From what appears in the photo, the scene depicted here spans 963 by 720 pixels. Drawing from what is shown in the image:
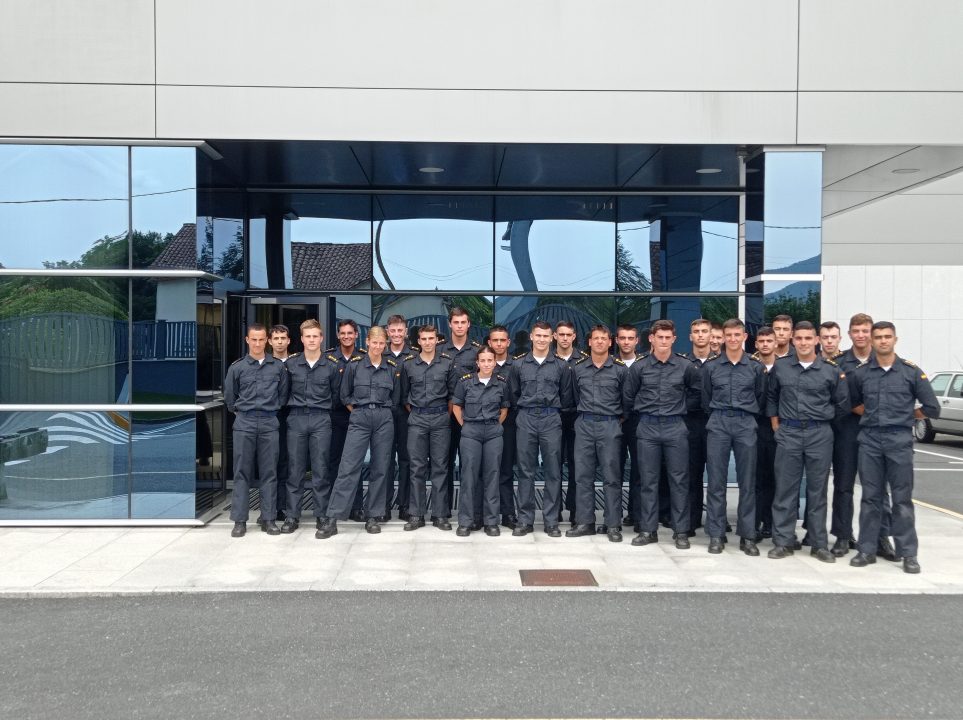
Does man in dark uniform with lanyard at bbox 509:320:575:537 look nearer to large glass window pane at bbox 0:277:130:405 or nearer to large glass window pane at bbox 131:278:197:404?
large glass window pane at bbox 131:278:197:404

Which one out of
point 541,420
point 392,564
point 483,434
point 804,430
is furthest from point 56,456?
point 804,430

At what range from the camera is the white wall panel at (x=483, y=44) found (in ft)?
27.9

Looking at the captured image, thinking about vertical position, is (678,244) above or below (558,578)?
above

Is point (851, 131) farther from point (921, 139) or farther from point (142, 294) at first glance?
point (142, 294)

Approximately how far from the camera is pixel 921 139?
8633mm

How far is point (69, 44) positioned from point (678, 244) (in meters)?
7.29

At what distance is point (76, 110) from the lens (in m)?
8.55

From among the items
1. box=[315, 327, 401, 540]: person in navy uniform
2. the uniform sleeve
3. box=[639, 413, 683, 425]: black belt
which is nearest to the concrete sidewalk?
box=[315, 327, 401, 540]: person in navy uniform

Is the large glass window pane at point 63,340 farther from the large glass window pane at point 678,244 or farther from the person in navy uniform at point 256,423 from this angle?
the large glass window pane at point 678,244

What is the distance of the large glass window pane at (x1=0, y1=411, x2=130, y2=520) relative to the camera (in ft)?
28.7

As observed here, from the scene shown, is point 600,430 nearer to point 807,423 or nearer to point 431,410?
point 431,410

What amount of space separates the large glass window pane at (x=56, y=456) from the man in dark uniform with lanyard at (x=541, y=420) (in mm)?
3808

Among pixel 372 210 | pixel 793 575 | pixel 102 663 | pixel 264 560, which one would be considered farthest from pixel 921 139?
pixel 102 663

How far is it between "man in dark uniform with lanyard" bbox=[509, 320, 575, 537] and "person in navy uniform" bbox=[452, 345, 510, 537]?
199 mm
